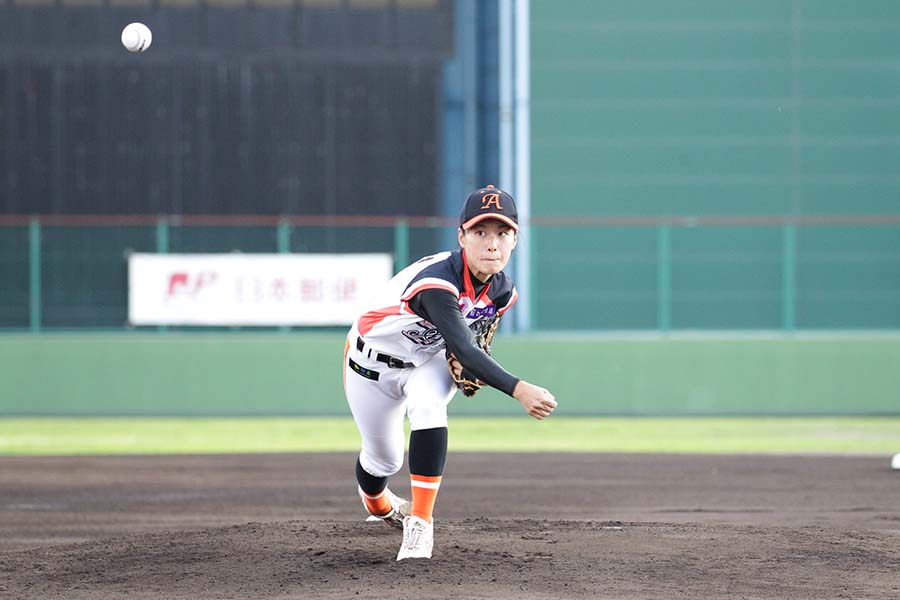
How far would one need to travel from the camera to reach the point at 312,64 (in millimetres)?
17922

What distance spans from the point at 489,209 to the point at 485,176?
12.8m

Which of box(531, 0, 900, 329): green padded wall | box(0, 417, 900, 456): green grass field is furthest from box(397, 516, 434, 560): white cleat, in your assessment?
box(531, 0, 900, 329): green padded wall

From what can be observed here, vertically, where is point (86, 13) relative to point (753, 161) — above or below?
above

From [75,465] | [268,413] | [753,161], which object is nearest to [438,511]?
[75,465]

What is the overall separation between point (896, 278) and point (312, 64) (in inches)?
315

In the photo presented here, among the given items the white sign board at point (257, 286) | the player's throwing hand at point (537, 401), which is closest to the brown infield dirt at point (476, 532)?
the player's throwing hand at point (537, 401)

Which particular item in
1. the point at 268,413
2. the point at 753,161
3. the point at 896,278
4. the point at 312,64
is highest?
the point at 312,64

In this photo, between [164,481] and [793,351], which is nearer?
[164,481]

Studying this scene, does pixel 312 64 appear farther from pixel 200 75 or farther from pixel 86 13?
pixel 86 13

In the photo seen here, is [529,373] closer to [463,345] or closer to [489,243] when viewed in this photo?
[489,243]

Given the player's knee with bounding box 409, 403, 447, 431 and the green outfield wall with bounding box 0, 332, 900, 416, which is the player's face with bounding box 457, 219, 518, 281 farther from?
the green outfield wall with bounding box 0, 332, 900, 416

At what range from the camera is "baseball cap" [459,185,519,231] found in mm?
6051

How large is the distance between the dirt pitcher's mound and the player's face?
132 centimetres

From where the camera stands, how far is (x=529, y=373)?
17.2 m
